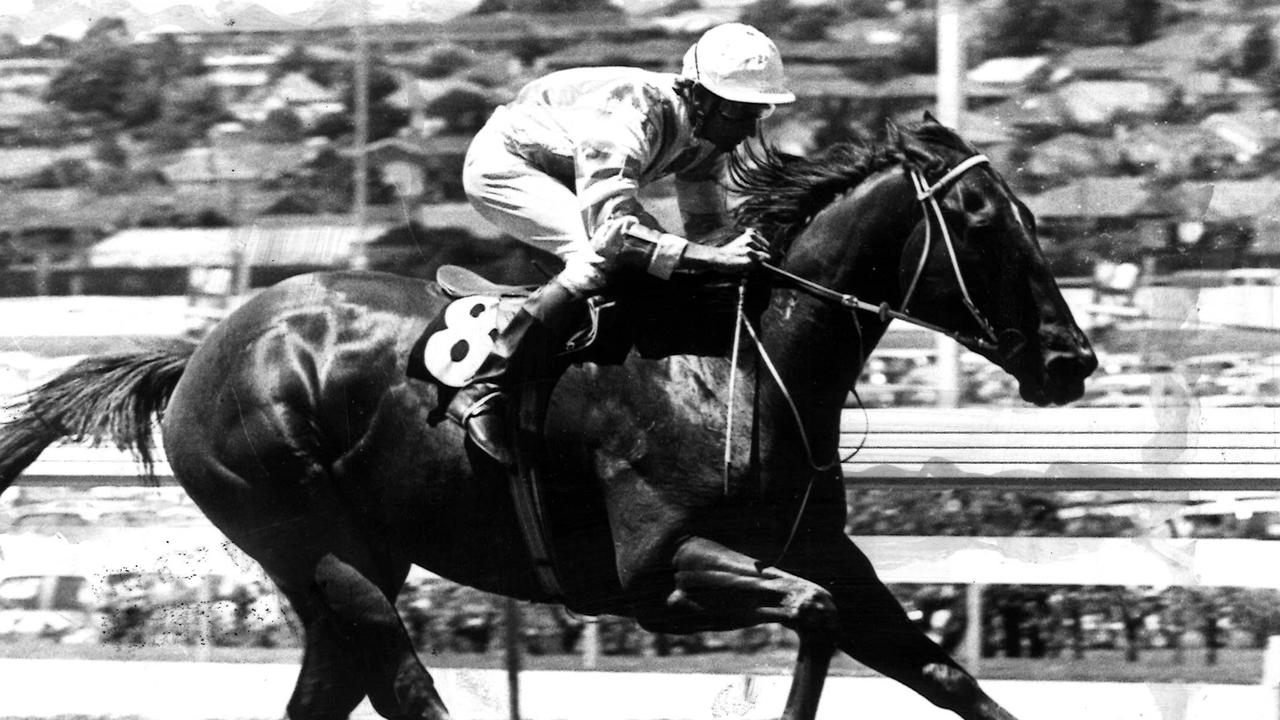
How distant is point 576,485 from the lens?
368cm

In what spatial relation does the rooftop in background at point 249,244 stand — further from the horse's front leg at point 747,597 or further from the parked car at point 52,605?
the horse's front leg at point 747,597

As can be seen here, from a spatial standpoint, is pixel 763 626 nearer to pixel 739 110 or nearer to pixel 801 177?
pixel 801 177

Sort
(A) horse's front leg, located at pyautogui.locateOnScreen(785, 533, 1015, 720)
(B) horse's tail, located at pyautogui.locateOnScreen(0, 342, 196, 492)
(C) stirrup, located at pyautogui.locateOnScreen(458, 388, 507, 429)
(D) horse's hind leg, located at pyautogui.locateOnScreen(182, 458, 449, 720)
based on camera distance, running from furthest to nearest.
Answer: (B) horse's tail, located at pyautogui.locateOnScreen(0, 342, 196, 492) < (D) horse's hind leg, located at pyautogui.locateOnScreen(182, 458, 449, 720) < (C) stirrup, located at pyautogui.locateOnScreen(458, 388, 507, 429) < (A) horse's front leg, located at pyautogui.locateOnScreen(785, 533, 1015, 720)

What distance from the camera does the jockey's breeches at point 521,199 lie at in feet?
12.1

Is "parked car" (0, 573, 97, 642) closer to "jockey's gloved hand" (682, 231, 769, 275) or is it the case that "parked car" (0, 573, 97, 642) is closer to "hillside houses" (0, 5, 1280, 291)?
"hillside houses" (0, 5, 1280, 291)

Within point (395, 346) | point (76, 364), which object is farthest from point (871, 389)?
point (76, 364)

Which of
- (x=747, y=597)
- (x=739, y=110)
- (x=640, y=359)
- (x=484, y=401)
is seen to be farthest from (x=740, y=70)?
(x=747, y=597)

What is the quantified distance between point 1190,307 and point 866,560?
1.01 metres

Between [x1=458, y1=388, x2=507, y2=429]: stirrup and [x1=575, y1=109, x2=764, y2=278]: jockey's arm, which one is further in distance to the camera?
[x1=458, y1=388, x2=507, y2=429]: stirrup

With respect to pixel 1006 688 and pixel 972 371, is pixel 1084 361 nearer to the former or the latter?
pixel 972 371

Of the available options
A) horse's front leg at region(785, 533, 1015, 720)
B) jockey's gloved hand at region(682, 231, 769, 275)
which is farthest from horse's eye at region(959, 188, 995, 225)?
horse's front leg at region(785, 533, 1015, 720)

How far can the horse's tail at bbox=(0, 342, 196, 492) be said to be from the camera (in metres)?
4.16

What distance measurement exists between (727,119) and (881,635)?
109 centimetres

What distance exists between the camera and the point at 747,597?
346cm
